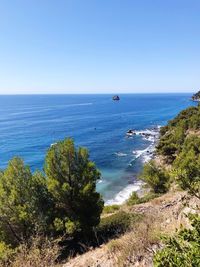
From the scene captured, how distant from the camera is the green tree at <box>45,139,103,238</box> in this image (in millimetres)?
21547

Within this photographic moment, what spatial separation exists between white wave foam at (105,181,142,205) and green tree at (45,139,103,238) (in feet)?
68.3

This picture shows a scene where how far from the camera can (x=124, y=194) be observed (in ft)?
149

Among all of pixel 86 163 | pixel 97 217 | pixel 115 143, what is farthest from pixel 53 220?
pixel 115 143

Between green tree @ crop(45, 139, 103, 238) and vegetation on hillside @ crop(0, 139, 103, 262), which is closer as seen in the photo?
vegetation on hillside @ crop(0, 139, 103, 262)

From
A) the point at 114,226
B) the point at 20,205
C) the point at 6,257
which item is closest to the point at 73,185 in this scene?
the point at 20,205

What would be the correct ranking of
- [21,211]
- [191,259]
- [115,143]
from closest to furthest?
1. [191,259]
2. [21,211]
3. [115,143]

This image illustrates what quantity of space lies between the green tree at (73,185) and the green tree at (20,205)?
1.26 meters

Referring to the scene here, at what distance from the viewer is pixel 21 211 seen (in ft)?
64.3

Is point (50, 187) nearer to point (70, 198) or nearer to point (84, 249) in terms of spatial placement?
point (70, 198)

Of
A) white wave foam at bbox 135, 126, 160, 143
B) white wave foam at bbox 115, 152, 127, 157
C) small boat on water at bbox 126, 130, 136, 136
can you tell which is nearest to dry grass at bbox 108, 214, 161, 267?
white wave foam at bbox 115, 152, 127, 157

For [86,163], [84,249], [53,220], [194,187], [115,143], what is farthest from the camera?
[115,143]

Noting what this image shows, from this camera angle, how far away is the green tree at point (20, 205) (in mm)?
19828

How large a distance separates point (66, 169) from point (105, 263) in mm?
10237

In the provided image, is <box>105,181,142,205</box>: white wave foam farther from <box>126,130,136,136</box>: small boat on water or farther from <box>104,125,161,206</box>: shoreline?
<box>126,130,136,136</box>: small boat on water
